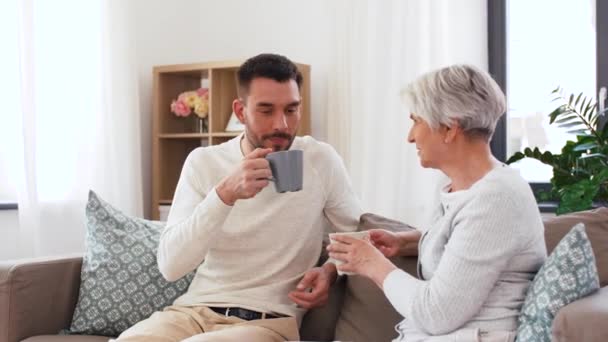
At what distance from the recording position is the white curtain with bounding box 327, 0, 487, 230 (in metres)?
4.07

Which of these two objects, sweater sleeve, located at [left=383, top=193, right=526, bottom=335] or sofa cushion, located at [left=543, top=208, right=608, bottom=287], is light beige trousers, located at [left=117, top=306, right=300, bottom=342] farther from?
sofa cushion, located at [left=543, top=208, right=608, bottom=287]

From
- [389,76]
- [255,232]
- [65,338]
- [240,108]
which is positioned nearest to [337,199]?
[255,232]

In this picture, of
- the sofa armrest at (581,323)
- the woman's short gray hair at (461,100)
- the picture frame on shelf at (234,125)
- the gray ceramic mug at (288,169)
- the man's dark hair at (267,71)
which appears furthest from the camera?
the picture frame on shelf at (234,125)

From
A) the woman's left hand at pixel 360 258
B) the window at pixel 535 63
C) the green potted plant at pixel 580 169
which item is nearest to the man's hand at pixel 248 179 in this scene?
the woman's left hand at pixel 360 258

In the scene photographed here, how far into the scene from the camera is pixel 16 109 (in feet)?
13.0

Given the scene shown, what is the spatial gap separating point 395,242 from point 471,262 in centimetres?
51

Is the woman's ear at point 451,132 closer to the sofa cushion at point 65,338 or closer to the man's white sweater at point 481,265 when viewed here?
the man's white sweater at point 481,265

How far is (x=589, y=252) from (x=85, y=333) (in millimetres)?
1468

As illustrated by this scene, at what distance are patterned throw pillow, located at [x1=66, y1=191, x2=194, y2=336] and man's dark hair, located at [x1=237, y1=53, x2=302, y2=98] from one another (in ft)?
1.94

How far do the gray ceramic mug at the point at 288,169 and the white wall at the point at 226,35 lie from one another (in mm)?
2517

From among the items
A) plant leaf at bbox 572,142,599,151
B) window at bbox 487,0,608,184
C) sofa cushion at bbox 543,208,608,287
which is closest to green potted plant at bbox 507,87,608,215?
plant leaf at bbox 572,142,599,151

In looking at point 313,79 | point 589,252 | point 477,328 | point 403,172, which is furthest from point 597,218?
point 313,79

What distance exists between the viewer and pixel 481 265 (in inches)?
65.1

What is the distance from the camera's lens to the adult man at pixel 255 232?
2.13m
